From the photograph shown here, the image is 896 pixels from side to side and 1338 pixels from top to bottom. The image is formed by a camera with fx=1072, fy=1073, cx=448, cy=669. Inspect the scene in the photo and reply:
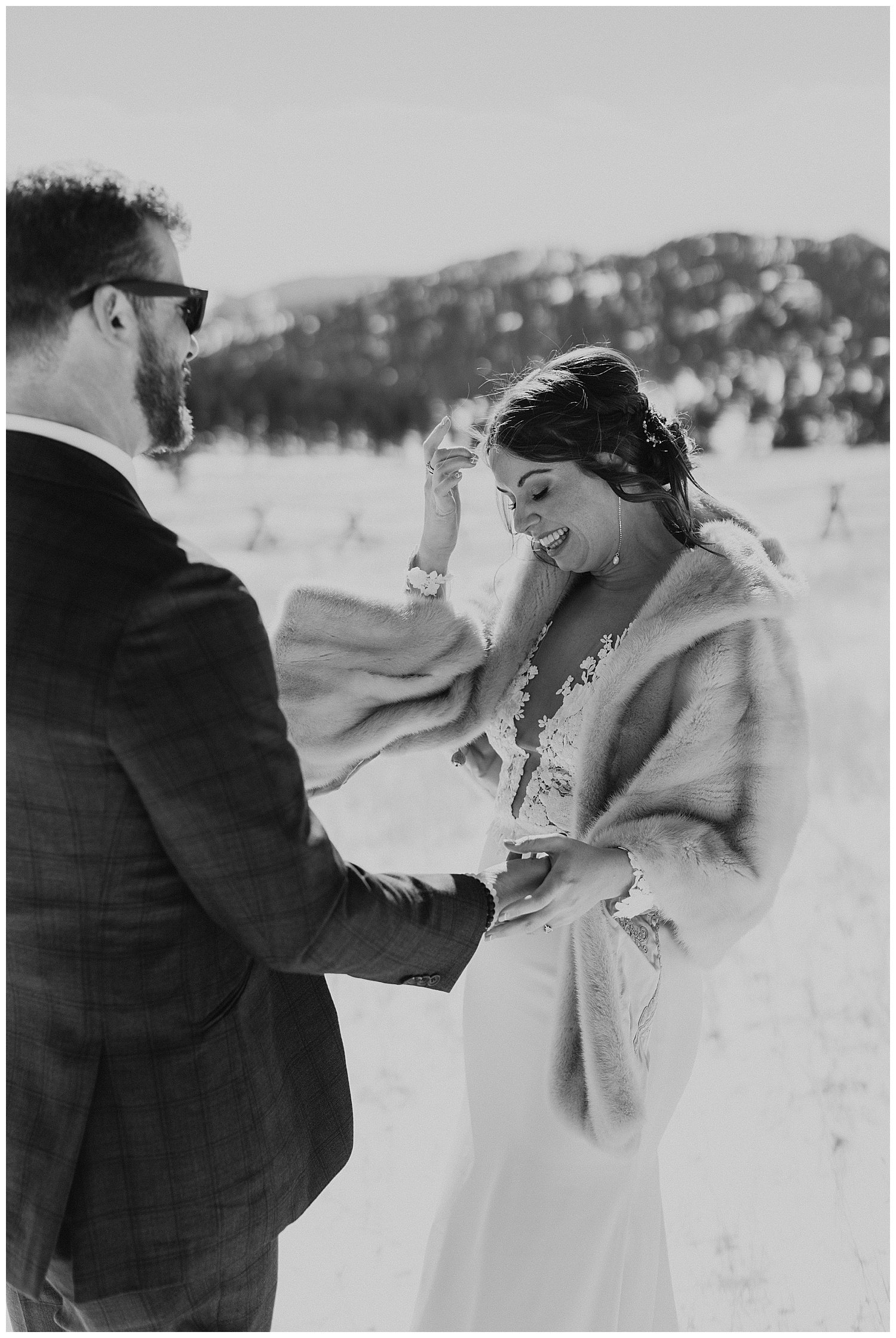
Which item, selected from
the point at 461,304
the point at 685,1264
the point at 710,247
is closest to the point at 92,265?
the point at 685,1264

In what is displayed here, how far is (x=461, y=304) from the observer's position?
27938 millimetres

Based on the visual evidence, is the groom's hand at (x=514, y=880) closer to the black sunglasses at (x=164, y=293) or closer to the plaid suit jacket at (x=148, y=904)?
the plaid suit jacket at (x=148, y=904)

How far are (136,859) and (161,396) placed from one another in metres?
0.60

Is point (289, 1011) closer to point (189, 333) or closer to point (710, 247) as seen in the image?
point (189, 333)

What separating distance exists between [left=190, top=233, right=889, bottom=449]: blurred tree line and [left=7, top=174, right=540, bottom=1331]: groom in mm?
22834

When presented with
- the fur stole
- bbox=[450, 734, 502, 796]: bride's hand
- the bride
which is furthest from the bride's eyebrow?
bbox=[450, 734, 502, 796]: bride's hand

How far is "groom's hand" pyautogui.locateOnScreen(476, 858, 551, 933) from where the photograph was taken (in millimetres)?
1698

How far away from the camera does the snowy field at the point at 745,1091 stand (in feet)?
9.68

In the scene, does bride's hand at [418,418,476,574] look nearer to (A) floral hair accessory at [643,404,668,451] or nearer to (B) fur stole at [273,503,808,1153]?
(A) floral hair accessory at [643,404,668,451]

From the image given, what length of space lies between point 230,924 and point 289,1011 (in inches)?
13.4

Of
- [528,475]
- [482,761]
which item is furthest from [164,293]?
[482,761]

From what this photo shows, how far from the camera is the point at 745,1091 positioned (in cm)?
394

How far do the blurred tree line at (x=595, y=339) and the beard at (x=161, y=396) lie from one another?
22745 millimetres

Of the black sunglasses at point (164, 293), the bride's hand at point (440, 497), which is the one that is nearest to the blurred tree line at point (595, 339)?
the bride's hand at point (440, 497)
